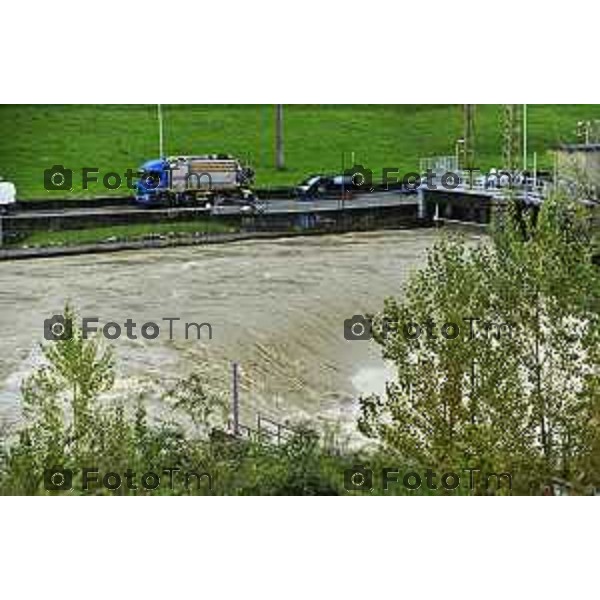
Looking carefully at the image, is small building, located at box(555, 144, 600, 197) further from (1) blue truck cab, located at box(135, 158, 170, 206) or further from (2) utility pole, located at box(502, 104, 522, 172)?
(1) blue truck cab, located at box(135, 158, 170, 206)

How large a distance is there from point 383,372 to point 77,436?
1.07 m

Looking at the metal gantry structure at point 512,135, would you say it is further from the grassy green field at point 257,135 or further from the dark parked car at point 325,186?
the dark parked car at point 325,186

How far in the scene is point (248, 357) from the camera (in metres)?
5.98

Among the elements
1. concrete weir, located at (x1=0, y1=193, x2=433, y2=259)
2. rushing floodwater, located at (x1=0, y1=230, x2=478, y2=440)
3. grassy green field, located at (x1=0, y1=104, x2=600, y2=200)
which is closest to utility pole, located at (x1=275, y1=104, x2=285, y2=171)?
grassy green field, located at (x1=0, y1=104, x2=600, y2=200)

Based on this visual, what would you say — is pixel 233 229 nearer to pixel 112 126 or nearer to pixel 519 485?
pixel 112 126

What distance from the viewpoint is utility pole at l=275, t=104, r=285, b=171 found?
223 inches

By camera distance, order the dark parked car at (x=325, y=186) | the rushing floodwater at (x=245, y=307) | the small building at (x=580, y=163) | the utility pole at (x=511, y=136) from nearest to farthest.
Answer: the utility pole at (x=511, y=136) < the rushing floodwater at (x=245, y=307) < the small building at (x=580, y=163) < the dark parked car at (x=325, y=186)

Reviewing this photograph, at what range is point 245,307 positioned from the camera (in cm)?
598

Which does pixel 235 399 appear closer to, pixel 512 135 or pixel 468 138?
pixel 468 138

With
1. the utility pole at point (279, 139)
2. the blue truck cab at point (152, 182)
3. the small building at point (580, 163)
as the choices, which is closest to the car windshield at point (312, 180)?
the utility pole at point (279, 139)

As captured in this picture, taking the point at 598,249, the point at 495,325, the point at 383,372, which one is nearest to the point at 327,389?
the point at 383,372

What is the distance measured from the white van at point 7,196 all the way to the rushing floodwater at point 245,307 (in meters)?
0.21

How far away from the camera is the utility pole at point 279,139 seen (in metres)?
5.66

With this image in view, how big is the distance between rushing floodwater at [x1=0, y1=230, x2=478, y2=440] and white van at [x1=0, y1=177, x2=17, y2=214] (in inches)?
8.1
